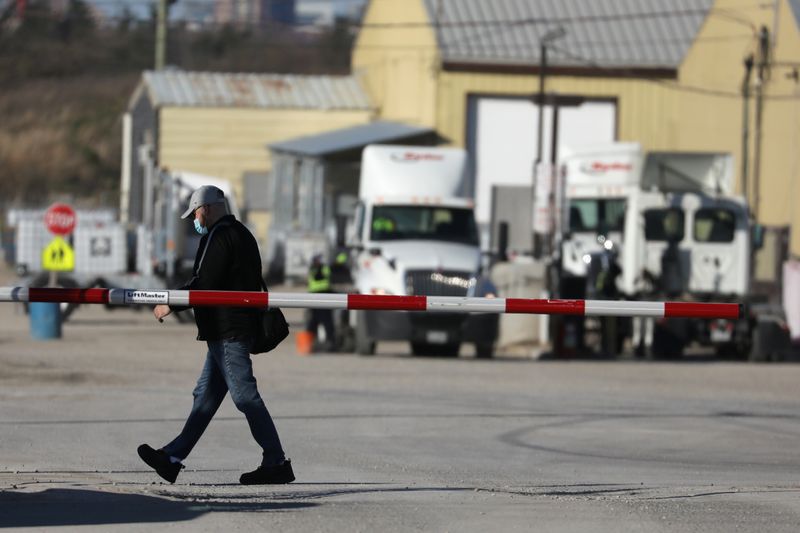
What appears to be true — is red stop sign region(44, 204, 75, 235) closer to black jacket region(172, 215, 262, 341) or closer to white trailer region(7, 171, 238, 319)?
white trailer region(7, 171, 238, 319)

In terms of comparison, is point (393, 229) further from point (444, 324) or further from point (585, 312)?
point (585, 312)

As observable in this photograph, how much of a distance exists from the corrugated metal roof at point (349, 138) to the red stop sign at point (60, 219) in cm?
1403

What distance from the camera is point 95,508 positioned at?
9070mm

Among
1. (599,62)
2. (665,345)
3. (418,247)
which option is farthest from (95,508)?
(599,62)

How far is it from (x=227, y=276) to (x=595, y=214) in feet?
70.4

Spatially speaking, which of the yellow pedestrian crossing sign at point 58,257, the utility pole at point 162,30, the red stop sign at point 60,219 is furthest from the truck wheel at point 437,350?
the utility pole at point 162,30

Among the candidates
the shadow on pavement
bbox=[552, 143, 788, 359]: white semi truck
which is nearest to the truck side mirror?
bbox=[552, 143, 788, 359]: white semi truck

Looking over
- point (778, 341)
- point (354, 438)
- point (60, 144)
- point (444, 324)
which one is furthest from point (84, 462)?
point (60, 144)

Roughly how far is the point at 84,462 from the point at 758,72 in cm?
3133

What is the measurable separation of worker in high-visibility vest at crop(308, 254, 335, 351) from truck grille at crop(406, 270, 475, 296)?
5.20 feet

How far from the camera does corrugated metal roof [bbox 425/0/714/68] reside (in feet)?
146

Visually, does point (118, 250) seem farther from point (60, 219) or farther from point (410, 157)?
point (410, 157)

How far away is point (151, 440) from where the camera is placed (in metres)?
13.5

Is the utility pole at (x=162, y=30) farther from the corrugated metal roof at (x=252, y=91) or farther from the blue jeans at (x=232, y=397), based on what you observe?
the blue jeans at (x=232, y=397)
